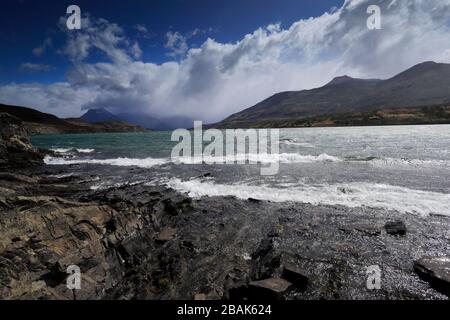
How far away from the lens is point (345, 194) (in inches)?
638

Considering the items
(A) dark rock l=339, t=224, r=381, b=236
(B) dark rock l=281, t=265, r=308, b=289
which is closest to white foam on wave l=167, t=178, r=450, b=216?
(A) dark rock l=339, t=224, r=381, b=236

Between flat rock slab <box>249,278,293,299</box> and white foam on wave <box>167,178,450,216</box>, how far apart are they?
28.4 feet

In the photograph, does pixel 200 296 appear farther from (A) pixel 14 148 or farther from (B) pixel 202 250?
(A) pixel 14 148

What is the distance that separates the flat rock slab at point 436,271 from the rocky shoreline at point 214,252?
0.03m

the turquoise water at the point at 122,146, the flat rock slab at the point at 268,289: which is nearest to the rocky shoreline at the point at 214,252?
the flat rock slab at the point at 268,289

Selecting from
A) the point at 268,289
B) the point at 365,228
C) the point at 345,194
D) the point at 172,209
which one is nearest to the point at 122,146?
the point at 172,209

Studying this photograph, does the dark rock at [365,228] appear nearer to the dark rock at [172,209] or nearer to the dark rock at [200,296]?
the dark rock at [200,296]

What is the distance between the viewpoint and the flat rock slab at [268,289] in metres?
6.65

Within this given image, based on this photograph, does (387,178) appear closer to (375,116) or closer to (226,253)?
(226,253)

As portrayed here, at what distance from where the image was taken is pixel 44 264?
24.0 feet

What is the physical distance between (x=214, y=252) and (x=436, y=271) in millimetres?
7322

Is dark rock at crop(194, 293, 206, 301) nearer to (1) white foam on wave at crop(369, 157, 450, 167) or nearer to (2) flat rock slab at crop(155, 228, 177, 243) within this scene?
(2) flat rock slab at crop(155, 228, 177, 243)

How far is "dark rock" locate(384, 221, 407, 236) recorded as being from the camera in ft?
34.2
